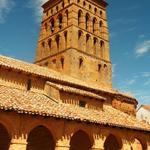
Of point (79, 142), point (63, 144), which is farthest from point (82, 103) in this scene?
point (63, 144)

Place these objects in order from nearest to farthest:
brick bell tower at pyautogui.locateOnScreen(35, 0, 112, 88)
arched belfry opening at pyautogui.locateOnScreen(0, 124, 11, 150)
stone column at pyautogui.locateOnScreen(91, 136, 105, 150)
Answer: arched belfry opening at pyautogui.locateOnScreen(0, 124, 11, 150), stone column at pyautogui.locateOnScreen(91, 136, 105, 150), brick bell tower at pyautogui.locateOnScreen(35, 0, 112, 88)

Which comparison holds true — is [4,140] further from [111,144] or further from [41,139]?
[111,144]

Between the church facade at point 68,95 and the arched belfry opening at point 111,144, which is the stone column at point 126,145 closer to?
the church facade at point 68,95

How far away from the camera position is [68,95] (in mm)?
20516

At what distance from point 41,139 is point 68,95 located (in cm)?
382

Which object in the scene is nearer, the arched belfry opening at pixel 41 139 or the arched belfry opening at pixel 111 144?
the arched belfry opening at pixel 41 139

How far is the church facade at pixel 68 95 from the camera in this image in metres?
15.4

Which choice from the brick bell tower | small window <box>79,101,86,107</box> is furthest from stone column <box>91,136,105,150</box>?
the brick bell tower

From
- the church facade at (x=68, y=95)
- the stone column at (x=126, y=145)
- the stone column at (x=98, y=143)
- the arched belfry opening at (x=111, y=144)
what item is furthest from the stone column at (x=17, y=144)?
the arched belfry opening at (x=111, y=144)

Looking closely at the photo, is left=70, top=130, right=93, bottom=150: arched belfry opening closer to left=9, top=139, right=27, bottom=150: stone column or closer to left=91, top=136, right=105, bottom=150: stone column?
left=91, top=136, right=105, bottom=150: stone column

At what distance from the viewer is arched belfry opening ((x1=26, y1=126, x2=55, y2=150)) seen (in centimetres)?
1850

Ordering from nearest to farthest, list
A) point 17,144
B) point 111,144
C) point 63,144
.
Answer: point 17,144 < point 63,144 < point 111,144

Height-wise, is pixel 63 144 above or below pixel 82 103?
below

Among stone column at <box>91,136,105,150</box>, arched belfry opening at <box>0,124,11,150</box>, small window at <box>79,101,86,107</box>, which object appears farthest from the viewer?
small window at <box>79,101,86,107</box>
